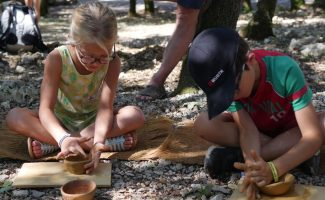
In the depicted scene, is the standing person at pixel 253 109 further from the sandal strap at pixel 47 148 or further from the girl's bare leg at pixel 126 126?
the sandal strap at pixel 47 148

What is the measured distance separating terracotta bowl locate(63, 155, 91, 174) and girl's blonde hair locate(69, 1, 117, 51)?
622 millimetres

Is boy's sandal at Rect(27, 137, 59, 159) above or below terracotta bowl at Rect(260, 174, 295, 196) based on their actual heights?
below

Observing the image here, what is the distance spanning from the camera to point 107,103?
3.10 m

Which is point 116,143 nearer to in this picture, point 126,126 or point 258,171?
point 126,126

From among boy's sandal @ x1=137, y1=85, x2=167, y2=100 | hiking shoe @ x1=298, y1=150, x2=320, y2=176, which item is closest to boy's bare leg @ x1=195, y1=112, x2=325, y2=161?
hiking shoe @ x1=298, y1=150, x2=320, y2=176

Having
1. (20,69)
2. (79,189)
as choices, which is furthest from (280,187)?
(20,69)

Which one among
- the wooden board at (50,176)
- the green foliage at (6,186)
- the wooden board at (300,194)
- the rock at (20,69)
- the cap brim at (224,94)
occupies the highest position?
the cap brim at (224,94)

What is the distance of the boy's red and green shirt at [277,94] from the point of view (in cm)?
241

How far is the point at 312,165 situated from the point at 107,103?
1.26 metres

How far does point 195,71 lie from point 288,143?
2.60 ft

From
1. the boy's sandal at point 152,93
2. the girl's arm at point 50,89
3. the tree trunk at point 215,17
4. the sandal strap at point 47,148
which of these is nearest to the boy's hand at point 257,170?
the girl's arm at point 50,89

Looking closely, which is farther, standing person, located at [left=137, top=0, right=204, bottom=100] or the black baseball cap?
standing person, located at [left=137, top=0, right=204, bottom=100]

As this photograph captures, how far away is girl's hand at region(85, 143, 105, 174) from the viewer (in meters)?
2.75

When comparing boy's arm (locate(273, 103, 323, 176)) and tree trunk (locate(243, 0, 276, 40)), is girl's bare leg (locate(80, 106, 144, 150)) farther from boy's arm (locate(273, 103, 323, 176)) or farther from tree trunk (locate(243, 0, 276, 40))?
tree trunk (locate(243, 0, 276, 40))
